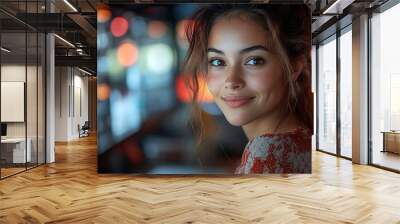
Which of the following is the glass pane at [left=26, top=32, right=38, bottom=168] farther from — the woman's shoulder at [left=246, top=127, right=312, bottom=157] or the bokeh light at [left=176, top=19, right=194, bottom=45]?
the woman's shoulder at [left=246, top=127, right=312, bottom=157]

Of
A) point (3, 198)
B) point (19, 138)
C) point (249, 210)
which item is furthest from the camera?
point (19, 138)

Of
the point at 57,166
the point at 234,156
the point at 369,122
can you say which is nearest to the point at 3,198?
the point at 57,166

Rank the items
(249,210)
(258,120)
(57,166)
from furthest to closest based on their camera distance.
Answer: (57,166) → (258,120) → (249,210)

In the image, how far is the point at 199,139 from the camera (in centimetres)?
648

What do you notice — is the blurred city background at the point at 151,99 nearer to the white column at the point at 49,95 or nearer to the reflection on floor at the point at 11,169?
the reflection on floor at the point at 11,169

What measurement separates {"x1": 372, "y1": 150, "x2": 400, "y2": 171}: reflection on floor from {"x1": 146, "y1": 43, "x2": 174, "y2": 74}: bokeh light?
15.6 ft

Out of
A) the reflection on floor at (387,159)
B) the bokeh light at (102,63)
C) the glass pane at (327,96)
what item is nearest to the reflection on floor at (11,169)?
the bokeh light at (102,63)

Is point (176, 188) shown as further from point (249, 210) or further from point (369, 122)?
point (369, 122)

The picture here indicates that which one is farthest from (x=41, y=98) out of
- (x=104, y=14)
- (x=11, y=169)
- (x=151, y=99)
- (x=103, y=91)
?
(x=151, y=99)

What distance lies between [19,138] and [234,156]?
407 cm

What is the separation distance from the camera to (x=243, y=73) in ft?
20.7

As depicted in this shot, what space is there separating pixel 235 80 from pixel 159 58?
138 centimetres

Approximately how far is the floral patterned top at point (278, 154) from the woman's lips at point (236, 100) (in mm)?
653

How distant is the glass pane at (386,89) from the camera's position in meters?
7.20
